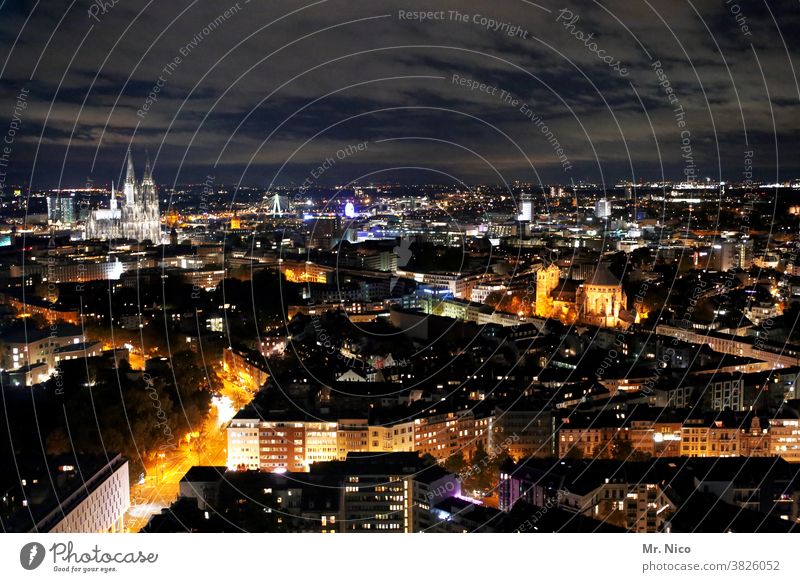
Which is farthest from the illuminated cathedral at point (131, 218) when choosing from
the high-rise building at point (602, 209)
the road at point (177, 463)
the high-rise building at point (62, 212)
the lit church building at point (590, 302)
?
the road at point (177, 463)

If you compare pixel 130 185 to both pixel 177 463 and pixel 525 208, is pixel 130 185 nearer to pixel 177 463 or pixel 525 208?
pixel 525 208

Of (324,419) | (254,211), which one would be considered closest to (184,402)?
(324,419)

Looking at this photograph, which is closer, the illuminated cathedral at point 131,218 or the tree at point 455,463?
the tree at point 455,463

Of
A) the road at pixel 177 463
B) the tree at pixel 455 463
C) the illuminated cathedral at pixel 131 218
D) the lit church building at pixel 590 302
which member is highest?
the illuminated cathedral at pixel 131 218

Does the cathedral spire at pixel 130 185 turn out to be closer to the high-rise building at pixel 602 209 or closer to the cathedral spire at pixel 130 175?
the cathedral spire at pixel 130 175

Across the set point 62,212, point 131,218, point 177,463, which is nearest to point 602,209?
point 131,218

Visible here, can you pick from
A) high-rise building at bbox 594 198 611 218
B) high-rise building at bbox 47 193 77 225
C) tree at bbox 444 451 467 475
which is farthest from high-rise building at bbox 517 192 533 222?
tree at bbox 444 451 467 475

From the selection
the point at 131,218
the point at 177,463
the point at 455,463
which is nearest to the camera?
the point at 455,463
